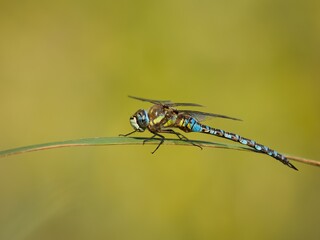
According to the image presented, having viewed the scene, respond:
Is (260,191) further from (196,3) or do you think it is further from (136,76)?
(196,3)

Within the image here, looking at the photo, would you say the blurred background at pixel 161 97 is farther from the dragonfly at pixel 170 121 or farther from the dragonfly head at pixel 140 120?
the dragonfly head at pixel 140 120

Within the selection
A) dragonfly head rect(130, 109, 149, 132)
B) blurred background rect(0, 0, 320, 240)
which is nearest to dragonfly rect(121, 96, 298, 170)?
dragonfly head rect(130, 109, 149, 132)

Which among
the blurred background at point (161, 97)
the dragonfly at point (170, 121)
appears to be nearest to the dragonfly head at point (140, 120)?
the dragonfly at point (170, 121)

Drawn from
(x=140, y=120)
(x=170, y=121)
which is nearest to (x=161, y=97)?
(x=170, y=121)

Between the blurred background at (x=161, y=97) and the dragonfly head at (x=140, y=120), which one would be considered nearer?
the dragonfly head at (x=140, y=120)

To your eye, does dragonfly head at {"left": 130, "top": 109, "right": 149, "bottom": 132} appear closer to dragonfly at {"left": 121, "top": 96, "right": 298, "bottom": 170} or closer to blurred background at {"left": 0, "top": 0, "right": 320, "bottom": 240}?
dragonfly at {"left": 121, "top": 96, "right": 298, "bottom": 170}

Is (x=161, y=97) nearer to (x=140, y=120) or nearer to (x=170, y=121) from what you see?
(x=170, y=121)
